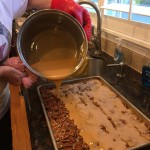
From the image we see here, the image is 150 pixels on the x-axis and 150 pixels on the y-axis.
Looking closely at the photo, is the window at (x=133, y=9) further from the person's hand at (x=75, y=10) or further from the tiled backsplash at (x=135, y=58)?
the person's hand at (x=75, y=10)

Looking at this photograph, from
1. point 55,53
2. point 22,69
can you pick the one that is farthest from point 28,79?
point 55,53

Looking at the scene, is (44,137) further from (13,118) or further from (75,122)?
(13,118)

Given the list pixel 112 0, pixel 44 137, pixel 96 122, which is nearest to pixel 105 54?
pixel 112 0

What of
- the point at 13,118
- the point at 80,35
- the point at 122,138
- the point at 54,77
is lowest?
the point at 13,118

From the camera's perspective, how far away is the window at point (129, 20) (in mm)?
1065

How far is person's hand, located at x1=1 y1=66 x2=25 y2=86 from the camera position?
698mm

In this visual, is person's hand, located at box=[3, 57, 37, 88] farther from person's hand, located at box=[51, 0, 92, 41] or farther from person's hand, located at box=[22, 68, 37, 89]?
person's hand, located at box=[51, 0, 92, 41]

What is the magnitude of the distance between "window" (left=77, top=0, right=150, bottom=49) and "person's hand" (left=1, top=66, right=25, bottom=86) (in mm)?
622

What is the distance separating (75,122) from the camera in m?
0.73

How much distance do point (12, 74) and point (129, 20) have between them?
783mm

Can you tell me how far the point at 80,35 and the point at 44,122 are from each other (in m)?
0.36

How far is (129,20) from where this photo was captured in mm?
1189

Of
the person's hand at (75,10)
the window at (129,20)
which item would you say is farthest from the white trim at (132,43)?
the person's hand at (75,10)

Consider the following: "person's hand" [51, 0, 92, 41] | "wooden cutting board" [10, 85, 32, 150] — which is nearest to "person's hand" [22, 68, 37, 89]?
"person's hand" [51, 0, 92, 41]
